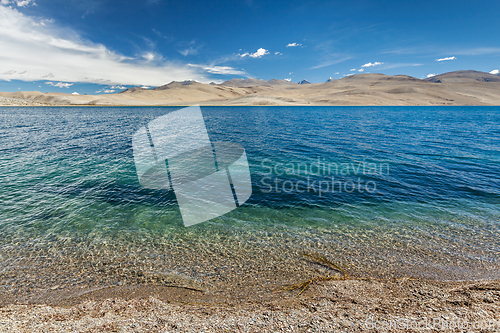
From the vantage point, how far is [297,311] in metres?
5.15

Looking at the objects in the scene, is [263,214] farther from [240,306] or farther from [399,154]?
[399,154]

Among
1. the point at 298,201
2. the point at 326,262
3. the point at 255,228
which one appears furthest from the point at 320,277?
the point at 298,201

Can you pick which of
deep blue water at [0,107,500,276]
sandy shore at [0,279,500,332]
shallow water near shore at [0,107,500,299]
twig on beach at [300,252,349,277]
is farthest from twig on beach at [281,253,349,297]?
deep blue water at [0,107,500,276]

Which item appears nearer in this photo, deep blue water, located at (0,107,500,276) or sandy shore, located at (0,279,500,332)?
sandy shore, located at (0,279,500,332)

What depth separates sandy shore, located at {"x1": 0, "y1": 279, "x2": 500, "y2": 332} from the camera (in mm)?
4582

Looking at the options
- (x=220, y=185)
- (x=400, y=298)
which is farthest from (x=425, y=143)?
(x=400, y=298)

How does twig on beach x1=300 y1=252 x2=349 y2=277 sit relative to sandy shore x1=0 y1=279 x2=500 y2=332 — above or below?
below

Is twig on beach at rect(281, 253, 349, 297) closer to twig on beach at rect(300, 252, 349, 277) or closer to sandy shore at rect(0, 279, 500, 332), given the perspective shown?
twig on beach at rect(300, 252, 349, 277)

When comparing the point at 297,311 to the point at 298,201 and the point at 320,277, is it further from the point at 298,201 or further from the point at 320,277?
the point at 298,201

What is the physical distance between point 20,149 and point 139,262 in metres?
25.5

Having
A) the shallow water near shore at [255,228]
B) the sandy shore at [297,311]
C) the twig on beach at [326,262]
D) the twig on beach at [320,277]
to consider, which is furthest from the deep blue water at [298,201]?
the sandy shore at [297,311]

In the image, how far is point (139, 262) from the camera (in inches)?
292

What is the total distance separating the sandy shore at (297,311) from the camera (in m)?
4.58

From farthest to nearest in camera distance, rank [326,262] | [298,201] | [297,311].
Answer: [298,201] → [326,262] → [297,311]
